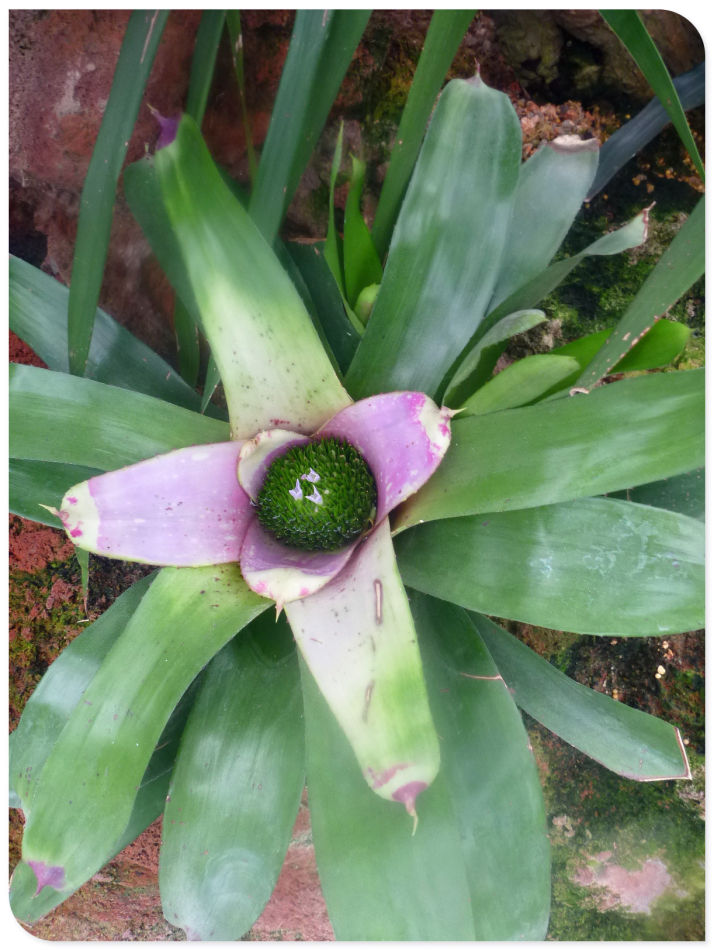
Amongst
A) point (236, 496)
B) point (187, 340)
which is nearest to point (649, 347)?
point (236, 496)

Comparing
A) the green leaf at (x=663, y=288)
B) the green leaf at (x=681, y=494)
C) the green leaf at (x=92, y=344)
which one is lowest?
the green leaf at (x=92, y=344)

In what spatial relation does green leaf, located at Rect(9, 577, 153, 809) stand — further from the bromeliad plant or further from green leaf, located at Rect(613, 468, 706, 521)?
green leaf, located at Rect(613, 468, 706, 521)

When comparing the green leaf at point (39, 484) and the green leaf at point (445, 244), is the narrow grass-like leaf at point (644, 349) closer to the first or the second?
the green leaf at point (445, 244)

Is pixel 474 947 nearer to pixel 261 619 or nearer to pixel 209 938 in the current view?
pixel 209 938

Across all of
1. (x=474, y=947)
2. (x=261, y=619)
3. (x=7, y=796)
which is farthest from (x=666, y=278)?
(x=7, y=796)

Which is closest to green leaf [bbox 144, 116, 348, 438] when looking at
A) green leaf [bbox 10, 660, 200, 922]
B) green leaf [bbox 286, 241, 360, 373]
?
green leaf [bbox 286, 241, 360, 373]

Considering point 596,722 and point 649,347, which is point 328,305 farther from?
point 596,722

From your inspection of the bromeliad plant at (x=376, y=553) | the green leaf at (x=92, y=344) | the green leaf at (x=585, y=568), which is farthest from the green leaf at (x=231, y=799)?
the green leaf at (x=92, y=344)

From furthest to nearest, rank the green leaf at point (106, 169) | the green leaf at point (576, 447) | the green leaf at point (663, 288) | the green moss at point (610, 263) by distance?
the green moss at point (610, 263) < the green leaf at point (106, 169) < the green leaf at point (663, 288) < the green leaf at point (576, 447)
